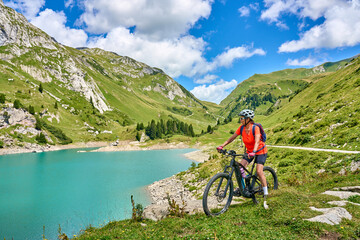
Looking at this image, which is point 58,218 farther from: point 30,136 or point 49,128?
point 49,128

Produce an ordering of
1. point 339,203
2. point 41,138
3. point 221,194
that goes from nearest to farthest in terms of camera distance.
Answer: point 339,203 → point 221,194 → point 41,138

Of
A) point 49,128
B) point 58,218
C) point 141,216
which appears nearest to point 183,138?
point 49,128

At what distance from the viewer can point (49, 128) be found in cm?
18800

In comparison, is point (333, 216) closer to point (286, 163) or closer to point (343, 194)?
point (343, 194)

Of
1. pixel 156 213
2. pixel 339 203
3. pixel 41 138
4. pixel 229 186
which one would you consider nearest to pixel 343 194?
pixel 339 203

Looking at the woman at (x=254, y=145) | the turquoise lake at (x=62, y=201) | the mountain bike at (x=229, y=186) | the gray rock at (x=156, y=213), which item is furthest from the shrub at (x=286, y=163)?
the turquoise lake at (x=62, y=201)

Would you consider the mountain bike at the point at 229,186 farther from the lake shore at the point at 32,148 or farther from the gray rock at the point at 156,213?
the lake shore at the point at 32,148

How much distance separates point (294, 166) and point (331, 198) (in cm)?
1231

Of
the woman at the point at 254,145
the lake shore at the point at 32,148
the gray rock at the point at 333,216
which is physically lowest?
the gray rock at the point at 333,216

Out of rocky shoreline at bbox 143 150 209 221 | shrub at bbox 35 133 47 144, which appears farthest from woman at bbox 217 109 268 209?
shrub at bbox 35 133 47 144

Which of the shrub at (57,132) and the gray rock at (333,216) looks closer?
the gray rock at (333,216)

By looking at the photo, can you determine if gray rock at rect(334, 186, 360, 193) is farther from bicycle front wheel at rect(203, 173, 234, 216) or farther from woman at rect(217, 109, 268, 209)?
bicycle front wheel at rect(203, 173, 234, 216)

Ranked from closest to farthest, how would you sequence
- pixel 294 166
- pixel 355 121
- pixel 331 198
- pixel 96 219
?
1. pixel 331 198
2. pixel 294 166
3. pixel 355 121
4. pixel 96 219

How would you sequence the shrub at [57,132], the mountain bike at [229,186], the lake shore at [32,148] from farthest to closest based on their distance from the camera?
the shrub at [57,132] < the lake shore at [32,148] < the mountain bike at [229,186]
